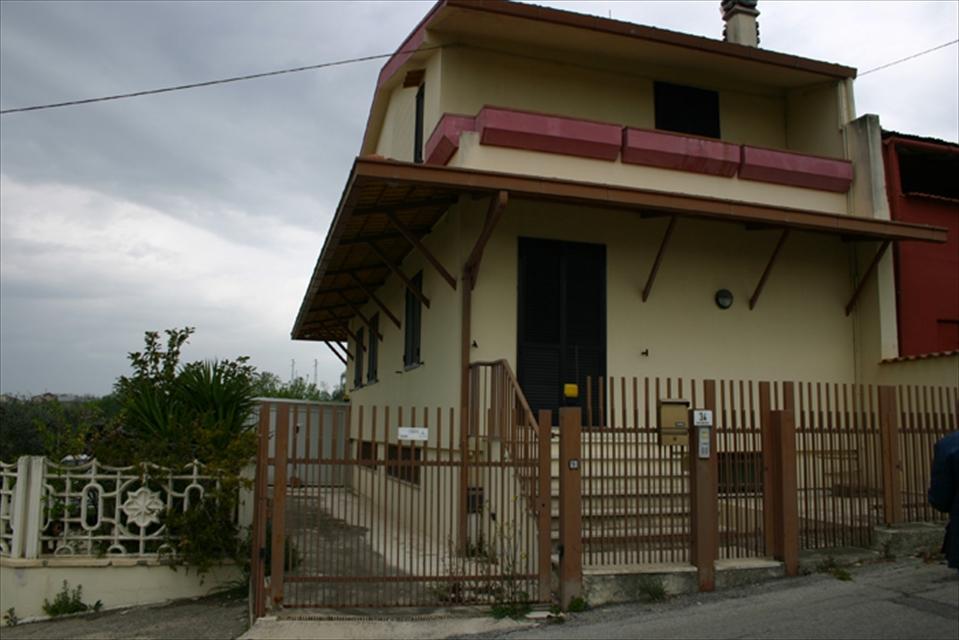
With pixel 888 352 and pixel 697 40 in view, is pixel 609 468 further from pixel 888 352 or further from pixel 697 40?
pixel 697 40

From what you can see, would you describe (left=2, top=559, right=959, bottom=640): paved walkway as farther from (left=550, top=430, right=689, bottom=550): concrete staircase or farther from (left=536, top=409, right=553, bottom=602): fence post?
(left=550, top=430, right=689, bottom=550): concrete staircase

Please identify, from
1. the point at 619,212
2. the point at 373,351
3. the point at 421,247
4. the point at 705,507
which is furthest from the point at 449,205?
the point at 373,351

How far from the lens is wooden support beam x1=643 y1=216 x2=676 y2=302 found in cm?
1078

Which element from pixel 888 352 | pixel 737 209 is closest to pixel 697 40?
pixel 737 209

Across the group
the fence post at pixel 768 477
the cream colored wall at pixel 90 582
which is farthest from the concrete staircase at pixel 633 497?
the cream colored wall at pixel 90 582

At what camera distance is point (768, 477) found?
8.16 meters

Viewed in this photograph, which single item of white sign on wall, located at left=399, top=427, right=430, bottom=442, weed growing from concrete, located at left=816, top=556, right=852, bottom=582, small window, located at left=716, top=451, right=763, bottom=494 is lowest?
weed growing from concrete, located at left=816, top=556, right=852, bottom=582

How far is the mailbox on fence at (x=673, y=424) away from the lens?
A: 7811 millimetres

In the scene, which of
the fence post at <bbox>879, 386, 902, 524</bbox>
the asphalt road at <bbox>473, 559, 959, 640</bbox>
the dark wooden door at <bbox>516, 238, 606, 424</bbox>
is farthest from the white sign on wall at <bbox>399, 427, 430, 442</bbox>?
the fence post at <bbox>879, 386, 902, 524</bbox>

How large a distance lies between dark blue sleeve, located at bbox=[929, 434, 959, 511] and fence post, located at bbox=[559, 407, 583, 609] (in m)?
2.79

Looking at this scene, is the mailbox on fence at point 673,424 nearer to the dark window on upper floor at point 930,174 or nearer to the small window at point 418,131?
the small window at point 418,131

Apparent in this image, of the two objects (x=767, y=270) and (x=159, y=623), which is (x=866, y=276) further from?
(x=159, y=623)

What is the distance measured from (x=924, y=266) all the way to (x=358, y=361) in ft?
43.3

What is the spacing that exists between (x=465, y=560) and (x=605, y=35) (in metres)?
7.74
